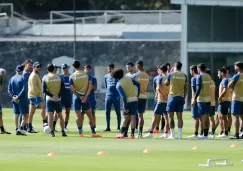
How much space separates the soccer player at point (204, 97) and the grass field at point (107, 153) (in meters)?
0.76

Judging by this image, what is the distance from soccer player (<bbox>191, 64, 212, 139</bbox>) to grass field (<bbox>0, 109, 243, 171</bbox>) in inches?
30.0

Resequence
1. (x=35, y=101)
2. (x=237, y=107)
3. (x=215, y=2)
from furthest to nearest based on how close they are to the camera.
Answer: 1. (x=215, y=2)
2. (x=35, y=101)
3. (x=237, y=107)

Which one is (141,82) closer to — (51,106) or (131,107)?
(131,107)

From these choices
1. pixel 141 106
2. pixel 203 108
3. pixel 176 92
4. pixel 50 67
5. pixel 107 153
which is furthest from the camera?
pixel 141 106

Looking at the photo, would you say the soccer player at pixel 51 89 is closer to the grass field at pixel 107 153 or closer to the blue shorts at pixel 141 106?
the grass field at pixel 107 153

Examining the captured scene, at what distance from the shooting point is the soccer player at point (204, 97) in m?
28.0

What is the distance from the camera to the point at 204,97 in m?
28.2

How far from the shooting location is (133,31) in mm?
66000

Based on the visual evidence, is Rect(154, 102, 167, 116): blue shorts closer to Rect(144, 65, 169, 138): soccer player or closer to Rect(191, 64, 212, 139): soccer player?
Rect(144, 65, 169, 138): soccer player

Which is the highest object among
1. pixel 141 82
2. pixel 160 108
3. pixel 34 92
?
pixel 141 82

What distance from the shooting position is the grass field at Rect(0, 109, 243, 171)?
19.3 metres

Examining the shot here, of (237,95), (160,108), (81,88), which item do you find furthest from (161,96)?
(81,88)

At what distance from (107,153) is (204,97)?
667 cm

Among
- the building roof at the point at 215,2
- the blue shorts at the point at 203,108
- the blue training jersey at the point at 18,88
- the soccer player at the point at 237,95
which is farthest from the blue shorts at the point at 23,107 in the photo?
the building roof at the point at 215,2
